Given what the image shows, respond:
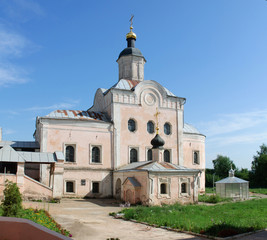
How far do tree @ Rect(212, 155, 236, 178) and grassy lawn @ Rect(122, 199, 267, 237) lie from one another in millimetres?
37326

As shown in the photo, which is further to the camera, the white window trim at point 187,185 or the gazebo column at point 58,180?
the white window trim at point 187,185

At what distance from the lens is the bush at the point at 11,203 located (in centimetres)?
925

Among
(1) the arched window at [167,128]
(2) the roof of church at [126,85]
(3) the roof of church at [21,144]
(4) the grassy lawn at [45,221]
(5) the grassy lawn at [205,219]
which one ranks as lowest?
(5) the grassy lawn at [205,219]

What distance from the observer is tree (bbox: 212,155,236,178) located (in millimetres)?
52684

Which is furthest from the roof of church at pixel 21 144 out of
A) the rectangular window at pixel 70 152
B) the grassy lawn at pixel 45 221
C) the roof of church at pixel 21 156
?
the grassy lawn at pixel 45 221

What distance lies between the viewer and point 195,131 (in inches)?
1121

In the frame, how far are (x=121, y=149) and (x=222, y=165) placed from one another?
35.9 metres

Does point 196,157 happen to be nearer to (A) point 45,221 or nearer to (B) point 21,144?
(B) point 21,144

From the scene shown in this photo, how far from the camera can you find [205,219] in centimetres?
1253

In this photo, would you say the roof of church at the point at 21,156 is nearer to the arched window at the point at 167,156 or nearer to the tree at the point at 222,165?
the arched window at the point at 167,156

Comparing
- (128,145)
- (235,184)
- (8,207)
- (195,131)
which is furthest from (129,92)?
(8,207)

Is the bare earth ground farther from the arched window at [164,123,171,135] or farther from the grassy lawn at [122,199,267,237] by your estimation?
the arched window at [164,123,171,135]

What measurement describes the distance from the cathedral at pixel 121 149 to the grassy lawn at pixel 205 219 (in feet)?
12.8

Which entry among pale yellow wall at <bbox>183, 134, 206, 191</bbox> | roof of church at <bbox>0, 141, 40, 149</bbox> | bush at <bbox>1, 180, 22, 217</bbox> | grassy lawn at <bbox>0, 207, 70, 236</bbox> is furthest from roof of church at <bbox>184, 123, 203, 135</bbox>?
bush at <bbox>1, 180, 22, 217</bbox>
